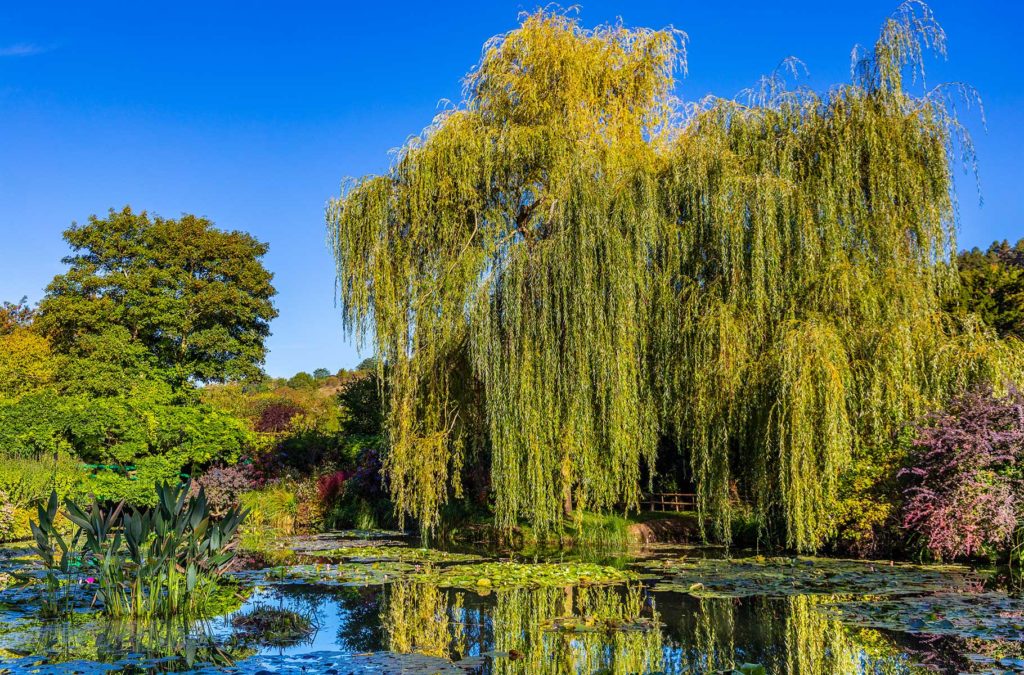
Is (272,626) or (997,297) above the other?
(997,297)

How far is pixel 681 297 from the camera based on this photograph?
13008mm

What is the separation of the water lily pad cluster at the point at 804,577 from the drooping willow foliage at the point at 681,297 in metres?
0.64

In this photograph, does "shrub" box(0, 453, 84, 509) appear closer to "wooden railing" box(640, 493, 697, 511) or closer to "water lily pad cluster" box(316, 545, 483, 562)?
"water lily pad cluster" box(316, 545, 483, 562)

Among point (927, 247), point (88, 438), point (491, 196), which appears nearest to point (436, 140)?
point (491, 196)

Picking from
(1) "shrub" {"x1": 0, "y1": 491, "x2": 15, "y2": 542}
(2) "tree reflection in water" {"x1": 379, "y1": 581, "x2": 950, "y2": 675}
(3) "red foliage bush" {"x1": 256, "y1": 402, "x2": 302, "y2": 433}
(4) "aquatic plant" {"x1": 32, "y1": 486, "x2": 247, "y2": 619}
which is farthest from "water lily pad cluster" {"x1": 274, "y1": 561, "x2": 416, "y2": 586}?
(3) "red foliage bush" {"x1": 256, "y1": 402, "x2": 302, "y2": 433}

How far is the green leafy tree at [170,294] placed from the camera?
2675cm

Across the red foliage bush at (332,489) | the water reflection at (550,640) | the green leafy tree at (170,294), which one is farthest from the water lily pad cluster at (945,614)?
the green leafy tree at (170,294)

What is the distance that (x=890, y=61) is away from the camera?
42.2 ft

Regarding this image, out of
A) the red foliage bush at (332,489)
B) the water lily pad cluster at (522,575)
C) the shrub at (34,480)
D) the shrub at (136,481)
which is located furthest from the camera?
the red foliage bush at (332,489)

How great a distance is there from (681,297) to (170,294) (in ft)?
67.7

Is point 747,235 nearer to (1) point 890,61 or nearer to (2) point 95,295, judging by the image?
(1) point 890,61

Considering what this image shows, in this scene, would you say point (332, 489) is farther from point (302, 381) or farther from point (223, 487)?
point (302, 381)

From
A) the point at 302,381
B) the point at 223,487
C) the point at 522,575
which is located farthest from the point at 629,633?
the point at 302,381

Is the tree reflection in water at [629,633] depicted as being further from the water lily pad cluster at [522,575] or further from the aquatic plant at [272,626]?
the aquatic plant at [272,626]
